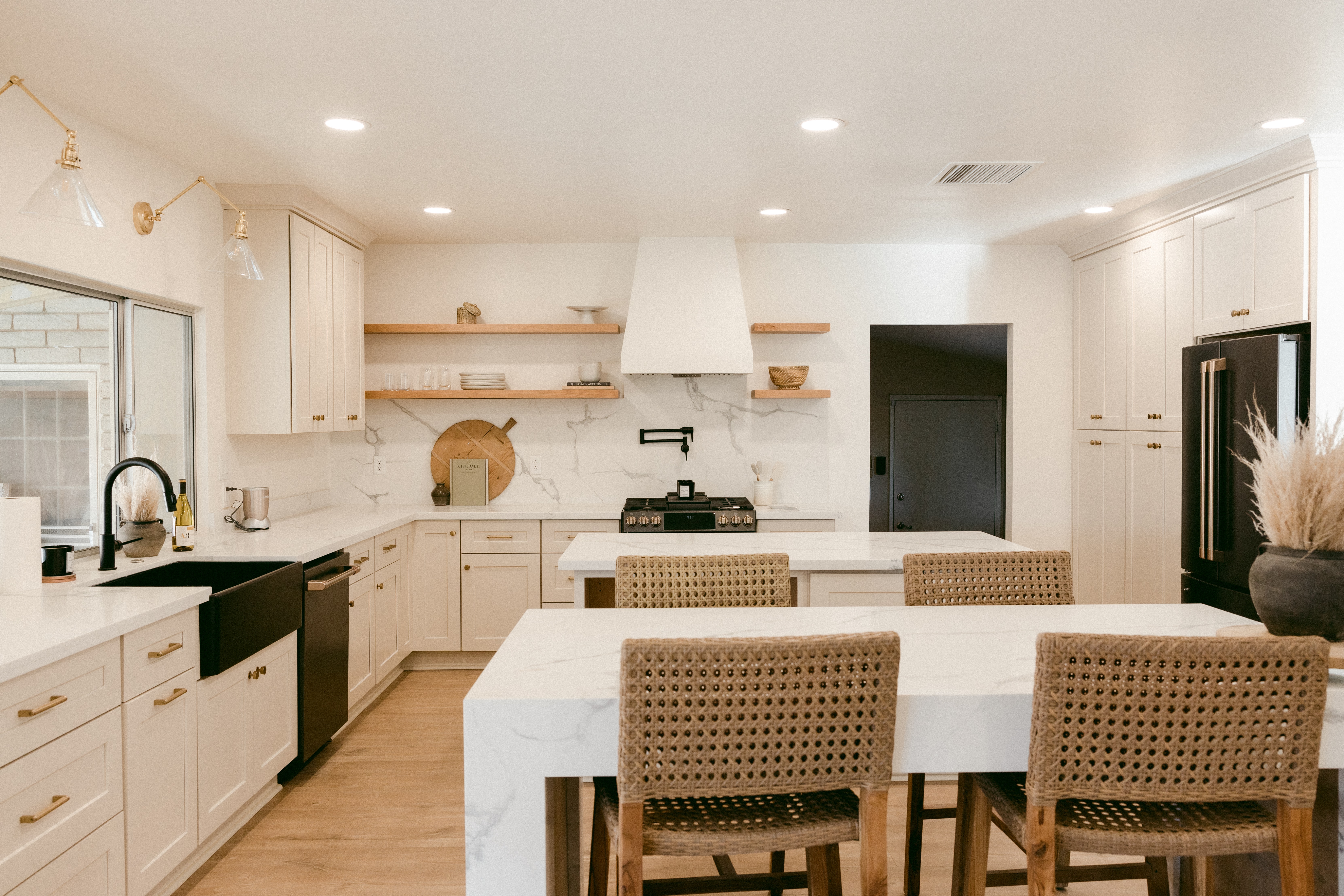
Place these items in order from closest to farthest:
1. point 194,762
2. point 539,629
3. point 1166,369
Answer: point 539,629, point 194,762, point 1166,369

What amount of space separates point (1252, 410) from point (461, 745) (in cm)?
358

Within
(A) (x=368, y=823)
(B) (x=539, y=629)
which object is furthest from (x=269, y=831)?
(B) (x=539, y=629)

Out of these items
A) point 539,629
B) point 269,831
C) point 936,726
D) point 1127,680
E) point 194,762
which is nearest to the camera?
point 1127,680

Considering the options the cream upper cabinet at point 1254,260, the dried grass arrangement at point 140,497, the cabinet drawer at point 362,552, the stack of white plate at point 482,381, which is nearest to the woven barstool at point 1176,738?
the cream upper cabinet at point 1254,260

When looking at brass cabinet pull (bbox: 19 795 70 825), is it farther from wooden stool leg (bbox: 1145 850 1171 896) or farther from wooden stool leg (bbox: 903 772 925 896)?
wooden stool leg (bbox: 1145 850 1171 896)

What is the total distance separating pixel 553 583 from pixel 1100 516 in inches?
122

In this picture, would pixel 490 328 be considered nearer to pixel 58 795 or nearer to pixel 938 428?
pixel 58 795

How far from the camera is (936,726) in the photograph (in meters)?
1.55

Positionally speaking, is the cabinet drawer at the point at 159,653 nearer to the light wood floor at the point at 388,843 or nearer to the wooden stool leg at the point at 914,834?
the light wood floor at the point at 388,843

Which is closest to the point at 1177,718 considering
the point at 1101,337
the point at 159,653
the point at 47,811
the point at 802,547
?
the point at 802,547

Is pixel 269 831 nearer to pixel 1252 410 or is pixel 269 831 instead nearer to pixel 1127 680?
pixel 1127 680

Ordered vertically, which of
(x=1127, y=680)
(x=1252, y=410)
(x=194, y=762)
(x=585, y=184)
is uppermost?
(x=585, y=184)

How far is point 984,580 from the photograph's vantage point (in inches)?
95.2

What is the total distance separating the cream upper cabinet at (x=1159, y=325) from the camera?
159 inches
